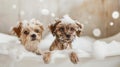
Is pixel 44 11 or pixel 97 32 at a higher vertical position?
pixel 44 11

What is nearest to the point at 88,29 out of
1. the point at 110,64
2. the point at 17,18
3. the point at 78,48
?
the point at 78,48

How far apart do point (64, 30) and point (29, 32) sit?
170 mm

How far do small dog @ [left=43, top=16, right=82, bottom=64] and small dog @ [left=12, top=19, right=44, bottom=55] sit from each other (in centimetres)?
7

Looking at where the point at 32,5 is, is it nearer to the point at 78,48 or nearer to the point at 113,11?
the point at 78,48

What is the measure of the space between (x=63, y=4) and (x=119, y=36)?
348 mm

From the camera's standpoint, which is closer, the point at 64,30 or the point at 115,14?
the point at 64,30

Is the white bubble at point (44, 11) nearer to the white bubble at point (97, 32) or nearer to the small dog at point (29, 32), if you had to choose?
the small dog at point (29, 32)

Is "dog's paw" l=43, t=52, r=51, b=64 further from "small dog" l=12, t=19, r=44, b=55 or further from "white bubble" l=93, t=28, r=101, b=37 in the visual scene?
"white bubble" l=93, t=28, r=101, b=37

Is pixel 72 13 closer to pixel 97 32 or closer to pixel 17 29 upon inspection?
pixel 97 32

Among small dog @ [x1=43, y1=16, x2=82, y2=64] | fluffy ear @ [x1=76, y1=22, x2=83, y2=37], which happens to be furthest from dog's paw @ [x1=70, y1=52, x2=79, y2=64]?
fluffy ear @ [x1=76, y1=22, x2=83, y2=37]

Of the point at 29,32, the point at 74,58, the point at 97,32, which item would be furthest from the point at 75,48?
the point at 29,32

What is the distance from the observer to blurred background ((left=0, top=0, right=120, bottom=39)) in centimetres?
151

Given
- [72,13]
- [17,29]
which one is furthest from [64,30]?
[17,29]

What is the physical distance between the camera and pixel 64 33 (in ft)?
4.93
